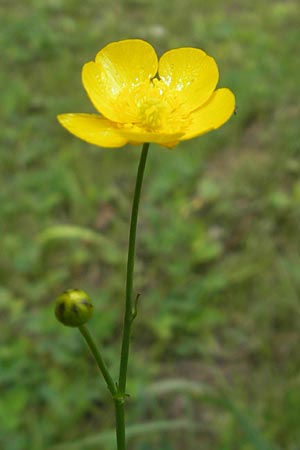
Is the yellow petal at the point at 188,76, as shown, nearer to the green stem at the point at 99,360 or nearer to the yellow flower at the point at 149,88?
the yellow flower at the point at 149,88

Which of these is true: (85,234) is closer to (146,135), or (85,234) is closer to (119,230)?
(119,230)

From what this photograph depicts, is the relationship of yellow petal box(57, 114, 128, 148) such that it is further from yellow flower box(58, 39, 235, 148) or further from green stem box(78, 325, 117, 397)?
green stem box(78, 325, 117, 397)

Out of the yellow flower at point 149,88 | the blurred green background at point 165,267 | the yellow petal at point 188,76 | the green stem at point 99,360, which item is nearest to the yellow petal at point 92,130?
the yellow flower at point 149,88

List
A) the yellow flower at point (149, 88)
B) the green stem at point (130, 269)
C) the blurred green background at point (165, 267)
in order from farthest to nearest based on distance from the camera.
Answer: the blurred green background at point (165, 267)
the yellow flower at point (149, 88)
the green stem at point (130, 269)

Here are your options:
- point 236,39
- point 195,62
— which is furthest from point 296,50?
point 195,62

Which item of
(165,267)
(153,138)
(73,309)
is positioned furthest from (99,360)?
(165,267)

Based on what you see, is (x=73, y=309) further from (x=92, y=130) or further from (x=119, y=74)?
(x=119, y=74)
